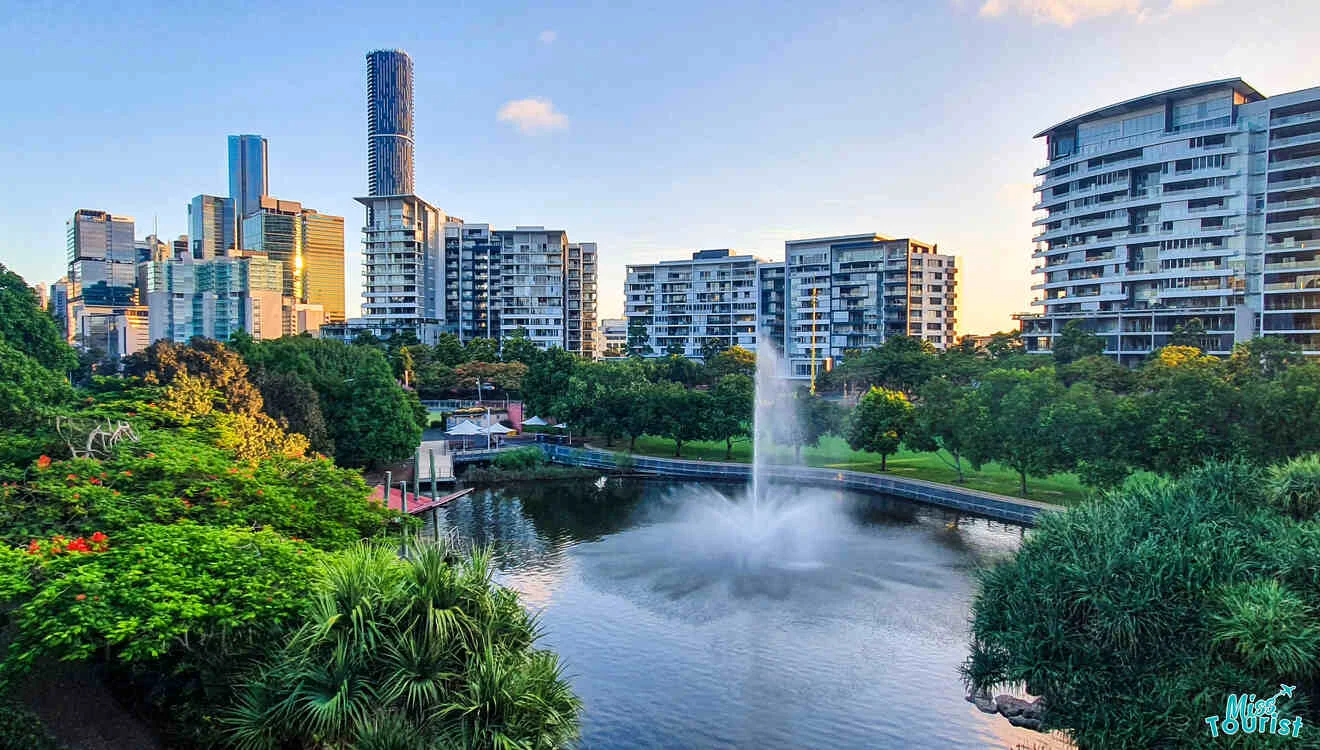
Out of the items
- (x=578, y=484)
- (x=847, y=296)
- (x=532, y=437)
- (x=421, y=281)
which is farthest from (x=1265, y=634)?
(x=421, y=281)

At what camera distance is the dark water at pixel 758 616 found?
2075 centimetres

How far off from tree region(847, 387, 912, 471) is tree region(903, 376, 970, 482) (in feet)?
2.35

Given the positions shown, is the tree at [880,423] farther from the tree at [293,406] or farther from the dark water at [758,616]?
the tree at [293,406]

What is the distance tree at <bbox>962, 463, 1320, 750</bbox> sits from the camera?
603 inches

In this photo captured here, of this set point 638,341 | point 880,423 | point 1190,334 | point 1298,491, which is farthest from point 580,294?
point 1298,491

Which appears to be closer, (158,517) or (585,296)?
(158,517)

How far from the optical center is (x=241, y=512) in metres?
19.0

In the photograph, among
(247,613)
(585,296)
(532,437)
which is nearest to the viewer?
(247,613)

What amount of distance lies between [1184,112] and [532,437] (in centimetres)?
7403

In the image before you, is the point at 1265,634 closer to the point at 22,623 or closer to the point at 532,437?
the point at 22,623

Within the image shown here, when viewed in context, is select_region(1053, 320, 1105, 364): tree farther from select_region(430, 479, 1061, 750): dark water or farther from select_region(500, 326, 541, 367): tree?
select_region(500, 326, 541, 367): tree

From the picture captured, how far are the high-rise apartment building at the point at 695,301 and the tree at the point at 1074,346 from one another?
55250mm

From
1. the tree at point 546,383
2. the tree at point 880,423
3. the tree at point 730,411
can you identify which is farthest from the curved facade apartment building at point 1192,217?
the tree at point 546,383

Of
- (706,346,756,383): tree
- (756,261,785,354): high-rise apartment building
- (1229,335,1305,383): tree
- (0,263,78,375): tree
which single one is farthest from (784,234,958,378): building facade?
(0,263,78,375): tree
